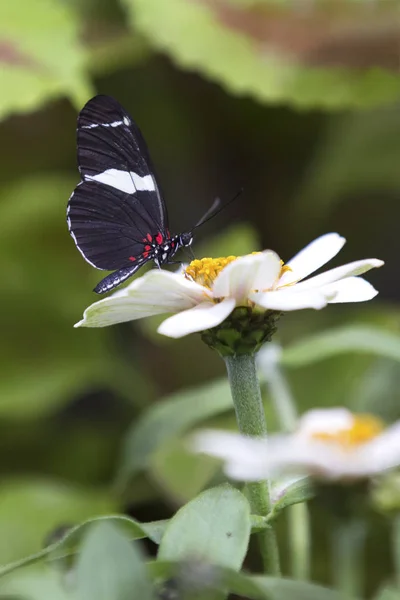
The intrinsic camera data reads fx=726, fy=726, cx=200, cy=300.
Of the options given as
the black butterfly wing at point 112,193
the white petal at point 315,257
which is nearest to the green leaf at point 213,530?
the white petal at point 315,257

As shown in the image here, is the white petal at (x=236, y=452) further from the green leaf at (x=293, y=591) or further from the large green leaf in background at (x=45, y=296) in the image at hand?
the large green leaf in background at (x=45, y=296)

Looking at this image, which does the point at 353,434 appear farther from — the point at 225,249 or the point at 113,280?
the point at 225,249

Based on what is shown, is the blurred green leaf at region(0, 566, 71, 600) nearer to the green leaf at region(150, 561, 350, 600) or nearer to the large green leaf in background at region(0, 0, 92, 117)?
the green leaf at region(150, 561, 350, 600)

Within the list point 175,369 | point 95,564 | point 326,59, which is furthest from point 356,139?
point 95,564

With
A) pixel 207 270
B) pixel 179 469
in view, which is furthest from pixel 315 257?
pixel 179 469

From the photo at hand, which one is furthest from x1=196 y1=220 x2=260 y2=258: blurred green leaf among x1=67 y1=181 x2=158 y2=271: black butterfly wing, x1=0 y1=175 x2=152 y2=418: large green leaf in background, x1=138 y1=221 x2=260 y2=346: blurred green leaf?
x1=67 y1=181 x2=158 y2=271: black butterfly wing

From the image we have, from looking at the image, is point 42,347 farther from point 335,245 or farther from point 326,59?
point 335,245
